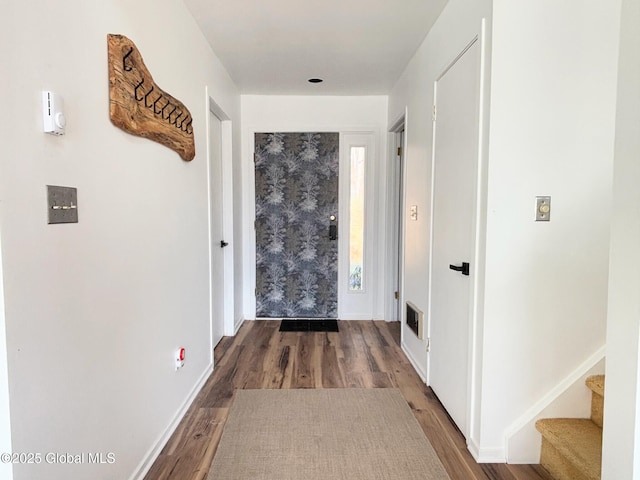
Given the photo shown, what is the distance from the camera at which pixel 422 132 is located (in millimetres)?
2570

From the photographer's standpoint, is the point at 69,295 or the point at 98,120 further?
the point at 98,120

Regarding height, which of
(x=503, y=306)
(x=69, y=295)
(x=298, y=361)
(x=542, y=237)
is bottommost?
(x=298, y=361)

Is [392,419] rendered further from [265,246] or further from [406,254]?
[265,246]

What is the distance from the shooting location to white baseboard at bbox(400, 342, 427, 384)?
99.2 inches

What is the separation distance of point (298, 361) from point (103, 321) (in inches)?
72.1

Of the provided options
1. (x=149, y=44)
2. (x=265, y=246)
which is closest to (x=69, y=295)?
(x=149, y=44)

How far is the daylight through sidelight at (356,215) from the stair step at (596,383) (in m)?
2.44

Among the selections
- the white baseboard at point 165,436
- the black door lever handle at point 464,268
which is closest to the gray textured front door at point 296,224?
the white baseboard at point 165,436

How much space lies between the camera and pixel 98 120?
1259mm

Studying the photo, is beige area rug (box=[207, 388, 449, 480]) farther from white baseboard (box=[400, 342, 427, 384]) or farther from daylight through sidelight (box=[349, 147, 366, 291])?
daylight through sidelight (box=[349, 147, 366, 291])

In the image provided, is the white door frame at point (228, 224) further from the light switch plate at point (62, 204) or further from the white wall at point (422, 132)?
the light switch plate at point (62, 204)

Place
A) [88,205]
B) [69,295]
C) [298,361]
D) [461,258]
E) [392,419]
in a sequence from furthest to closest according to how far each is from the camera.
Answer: [298,361] < [392,419] < [461,258] < [88,205] < [69,295]

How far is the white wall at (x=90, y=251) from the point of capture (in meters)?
0.92

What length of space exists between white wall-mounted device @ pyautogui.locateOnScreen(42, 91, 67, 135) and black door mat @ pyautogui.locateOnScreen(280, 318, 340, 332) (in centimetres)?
290
